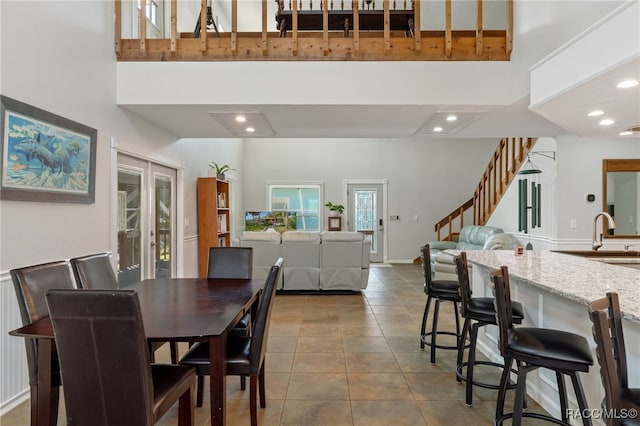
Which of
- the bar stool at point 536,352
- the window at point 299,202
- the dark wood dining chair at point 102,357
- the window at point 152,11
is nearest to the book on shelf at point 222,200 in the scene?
the window at point 152,11

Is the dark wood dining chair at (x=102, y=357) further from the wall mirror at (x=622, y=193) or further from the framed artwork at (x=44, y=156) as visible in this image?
the wall mirror at (x=622, y=193)

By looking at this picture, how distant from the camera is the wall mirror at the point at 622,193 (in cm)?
512

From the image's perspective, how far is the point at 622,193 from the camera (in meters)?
5.19

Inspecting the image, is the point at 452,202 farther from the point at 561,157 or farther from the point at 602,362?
the point at 602,362

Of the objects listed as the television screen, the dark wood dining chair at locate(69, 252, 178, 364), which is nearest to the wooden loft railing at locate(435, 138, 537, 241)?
the television screen

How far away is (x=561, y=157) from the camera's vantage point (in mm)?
5172

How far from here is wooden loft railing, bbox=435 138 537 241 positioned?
6.48m

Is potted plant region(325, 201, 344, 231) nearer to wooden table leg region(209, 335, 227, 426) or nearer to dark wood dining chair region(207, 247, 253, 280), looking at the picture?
dark wood dining chair region(207, 247, 253, 280)

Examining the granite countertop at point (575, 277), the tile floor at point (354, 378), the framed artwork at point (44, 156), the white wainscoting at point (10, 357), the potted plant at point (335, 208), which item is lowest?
the tile floor at point (354, 378)

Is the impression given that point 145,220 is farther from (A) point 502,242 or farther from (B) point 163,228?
(A) point 502,242

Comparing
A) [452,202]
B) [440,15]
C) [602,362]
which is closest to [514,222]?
[452,202]

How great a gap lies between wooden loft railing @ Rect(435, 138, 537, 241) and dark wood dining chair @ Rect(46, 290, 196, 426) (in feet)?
20.6

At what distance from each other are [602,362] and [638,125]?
329 centimetres

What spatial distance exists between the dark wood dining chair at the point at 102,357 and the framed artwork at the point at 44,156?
1.50 m
